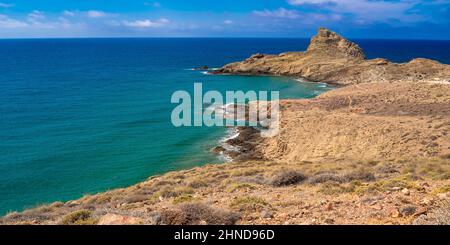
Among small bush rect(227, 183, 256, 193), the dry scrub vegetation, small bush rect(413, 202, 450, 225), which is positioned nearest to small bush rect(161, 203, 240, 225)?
the dry scrub vegetation

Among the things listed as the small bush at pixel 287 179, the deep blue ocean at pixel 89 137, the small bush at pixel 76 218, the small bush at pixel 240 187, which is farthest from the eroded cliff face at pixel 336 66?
the small bush at pixel 76 218

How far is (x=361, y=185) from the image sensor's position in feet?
50.0

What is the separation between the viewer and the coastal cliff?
36.2ft

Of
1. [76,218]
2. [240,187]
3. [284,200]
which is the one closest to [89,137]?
[240,187]

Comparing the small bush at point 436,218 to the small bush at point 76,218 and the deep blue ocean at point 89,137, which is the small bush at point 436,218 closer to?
the small bush at point 76,218

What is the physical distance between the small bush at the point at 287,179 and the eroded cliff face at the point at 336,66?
55533mm

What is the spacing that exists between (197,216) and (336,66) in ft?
278

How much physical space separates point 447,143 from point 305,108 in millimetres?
21093

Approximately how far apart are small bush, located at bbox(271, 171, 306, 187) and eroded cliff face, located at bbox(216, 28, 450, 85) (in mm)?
55533

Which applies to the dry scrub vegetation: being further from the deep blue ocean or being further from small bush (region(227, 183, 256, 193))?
the deep blue ocean

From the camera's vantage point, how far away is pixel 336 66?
90.4 metres

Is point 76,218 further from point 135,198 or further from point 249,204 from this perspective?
point 249,204
